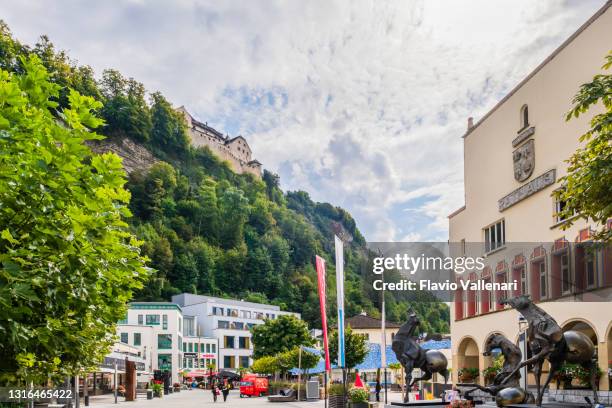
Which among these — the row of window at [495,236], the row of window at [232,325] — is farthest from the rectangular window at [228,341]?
the row of window at [495,236]

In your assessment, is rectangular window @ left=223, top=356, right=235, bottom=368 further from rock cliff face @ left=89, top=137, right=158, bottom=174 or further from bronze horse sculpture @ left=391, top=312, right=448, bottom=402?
bronze horse sculpture @ left=391, top=312, right=448, bottom=402

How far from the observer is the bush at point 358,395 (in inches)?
1139

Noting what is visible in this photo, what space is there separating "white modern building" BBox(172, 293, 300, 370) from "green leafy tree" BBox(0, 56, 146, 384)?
93.7 m

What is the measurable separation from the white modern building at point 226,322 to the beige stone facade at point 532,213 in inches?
2570

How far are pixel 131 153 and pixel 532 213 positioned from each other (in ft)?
351

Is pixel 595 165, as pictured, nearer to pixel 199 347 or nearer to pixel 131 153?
pixel 199 347

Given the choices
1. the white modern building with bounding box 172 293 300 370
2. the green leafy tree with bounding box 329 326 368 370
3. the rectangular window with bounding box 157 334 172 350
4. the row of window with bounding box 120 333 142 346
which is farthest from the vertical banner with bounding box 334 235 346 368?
the white modern building with bounding box 172 293 300 370

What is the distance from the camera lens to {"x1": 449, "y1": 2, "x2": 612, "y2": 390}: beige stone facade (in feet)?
91.2

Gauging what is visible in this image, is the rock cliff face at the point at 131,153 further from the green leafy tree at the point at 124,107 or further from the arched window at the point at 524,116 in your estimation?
the arched window at the point at 524,116

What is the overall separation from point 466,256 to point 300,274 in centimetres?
10548

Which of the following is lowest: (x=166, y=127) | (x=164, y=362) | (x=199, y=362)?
(x=199, y=362)

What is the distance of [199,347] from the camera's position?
100500 mm

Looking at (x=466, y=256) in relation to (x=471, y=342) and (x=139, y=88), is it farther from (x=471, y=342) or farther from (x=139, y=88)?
(x=139, y=88)

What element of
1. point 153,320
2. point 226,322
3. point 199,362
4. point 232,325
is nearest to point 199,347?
point 199,362
